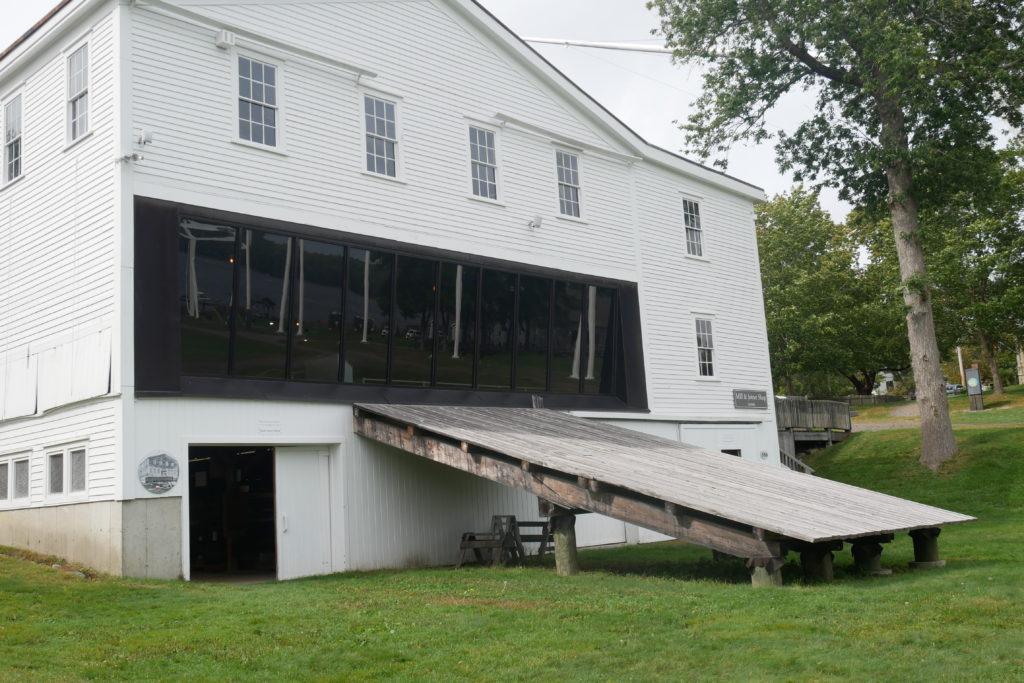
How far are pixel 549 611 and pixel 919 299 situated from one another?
19.2 metres

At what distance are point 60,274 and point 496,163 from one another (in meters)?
8.66

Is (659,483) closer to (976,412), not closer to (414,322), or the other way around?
(414,322)

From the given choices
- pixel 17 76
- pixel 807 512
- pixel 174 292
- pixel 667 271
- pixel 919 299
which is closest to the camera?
pixel 807 512

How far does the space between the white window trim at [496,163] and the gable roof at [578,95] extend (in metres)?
1.97

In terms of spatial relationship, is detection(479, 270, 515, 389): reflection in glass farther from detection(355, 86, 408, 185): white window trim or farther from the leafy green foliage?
the leafy green foliage

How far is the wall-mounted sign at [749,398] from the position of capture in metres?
25.5

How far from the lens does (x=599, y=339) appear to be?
22.1 metres

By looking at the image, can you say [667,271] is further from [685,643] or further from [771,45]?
[685,643]

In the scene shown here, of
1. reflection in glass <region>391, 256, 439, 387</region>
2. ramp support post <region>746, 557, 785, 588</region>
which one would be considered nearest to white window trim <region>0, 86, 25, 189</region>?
reflection in glass <region>391, 256, 439, 387</region>

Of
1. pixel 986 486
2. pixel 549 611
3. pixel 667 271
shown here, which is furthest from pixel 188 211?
pixel 986 486

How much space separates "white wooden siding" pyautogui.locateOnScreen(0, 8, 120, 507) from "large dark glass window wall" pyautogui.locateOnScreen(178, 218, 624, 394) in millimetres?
1305

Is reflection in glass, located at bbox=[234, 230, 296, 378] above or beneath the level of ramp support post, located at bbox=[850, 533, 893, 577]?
above

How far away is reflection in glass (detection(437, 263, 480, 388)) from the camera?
18.6 meters

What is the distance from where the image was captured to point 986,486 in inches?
997
